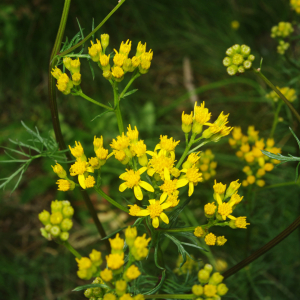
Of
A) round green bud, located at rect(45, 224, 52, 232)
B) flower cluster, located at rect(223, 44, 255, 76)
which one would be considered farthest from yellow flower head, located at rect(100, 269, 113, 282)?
flower cluster, located at rect(223, 44, 255, 76)

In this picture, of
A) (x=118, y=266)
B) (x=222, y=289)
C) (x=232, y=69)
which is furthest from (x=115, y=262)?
(x=232, y=69)

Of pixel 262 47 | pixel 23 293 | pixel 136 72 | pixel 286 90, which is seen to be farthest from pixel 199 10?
pixel 23 293

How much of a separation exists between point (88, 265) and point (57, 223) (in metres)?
0.39

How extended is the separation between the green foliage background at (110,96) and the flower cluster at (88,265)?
2.60 metres

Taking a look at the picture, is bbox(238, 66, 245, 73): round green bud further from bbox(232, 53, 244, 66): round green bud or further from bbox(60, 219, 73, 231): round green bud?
bbox(60, 219, 73, 231): round green bud

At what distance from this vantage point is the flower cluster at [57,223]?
199 centimetres

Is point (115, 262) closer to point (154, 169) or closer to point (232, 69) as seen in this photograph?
point (154, 169)

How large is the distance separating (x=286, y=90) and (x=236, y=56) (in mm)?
1112

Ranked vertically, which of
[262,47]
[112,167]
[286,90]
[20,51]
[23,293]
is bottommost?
[23,293]

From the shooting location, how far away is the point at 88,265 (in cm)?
181

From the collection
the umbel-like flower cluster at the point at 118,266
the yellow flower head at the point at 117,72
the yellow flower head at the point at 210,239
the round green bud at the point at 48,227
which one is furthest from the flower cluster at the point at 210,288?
the yellow flower head at the point at 117,72

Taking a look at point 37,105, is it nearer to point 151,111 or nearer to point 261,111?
point 151,111

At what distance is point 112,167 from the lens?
516cm

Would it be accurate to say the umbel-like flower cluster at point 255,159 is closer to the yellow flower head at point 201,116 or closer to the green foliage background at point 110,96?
the yellow flower head at point 201,116
